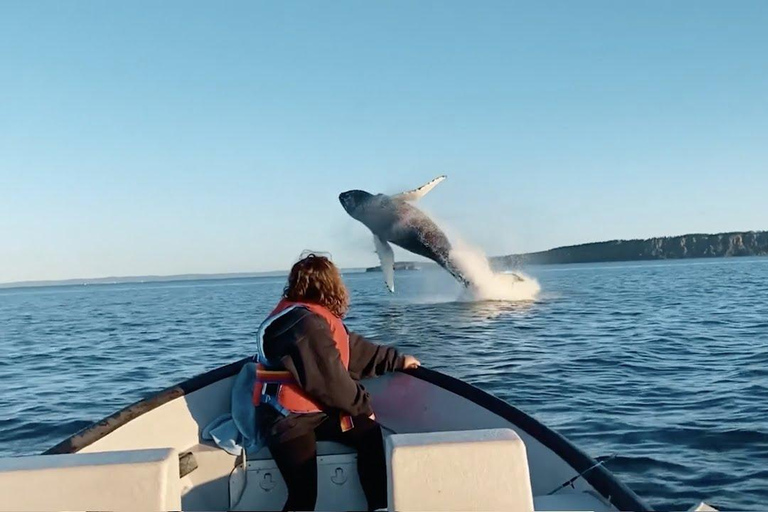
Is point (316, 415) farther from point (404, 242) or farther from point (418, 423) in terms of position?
point (404, 242)

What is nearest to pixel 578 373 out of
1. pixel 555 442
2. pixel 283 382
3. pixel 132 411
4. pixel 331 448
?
pixel 555 442

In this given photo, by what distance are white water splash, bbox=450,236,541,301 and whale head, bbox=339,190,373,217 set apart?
14.5 feet

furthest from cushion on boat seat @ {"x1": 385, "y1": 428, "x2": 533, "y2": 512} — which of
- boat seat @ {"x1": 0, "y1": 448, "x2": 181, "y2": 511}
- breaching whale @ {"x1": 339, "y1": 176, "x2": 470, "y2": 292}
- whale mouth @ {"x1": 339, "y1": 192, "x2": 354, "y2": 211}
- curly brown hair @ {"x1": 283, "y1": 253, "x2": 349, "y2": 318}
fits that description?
whale mouth @ {"x1": 339, "y1": 192, "x2": 354, "y2": 211}

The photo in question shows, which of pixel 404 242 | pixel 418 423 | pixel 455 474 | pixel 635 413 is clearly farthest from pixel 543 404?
pixel 404 242

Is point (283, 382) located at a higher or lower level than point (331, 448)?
higher

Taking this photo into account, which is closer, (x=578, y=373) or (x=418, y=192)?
(x=578, y=373)

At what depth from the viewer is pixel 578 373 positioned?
12.0m

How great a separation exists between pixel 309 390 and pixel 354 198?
19.8 m

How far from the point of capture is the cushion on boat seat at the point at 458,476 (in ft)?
9.63

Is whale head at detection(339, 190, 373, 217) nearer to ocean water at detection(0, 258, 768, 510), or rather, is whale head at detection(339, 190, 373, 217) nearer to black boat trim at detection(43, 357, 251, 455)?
ocean water at detection(0, 258, 768, 510)

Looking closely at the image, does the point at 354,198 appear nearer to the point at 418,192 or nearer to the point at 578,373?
the point at 418,192

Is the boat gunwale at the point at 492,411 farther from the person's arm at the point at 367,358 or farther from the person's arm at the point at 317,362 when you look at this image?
the person's arm at the point at 317,362

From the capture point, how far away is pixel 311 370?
13.4 ft

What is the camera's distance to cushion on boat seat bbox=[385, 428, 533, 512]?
294 centimetres
